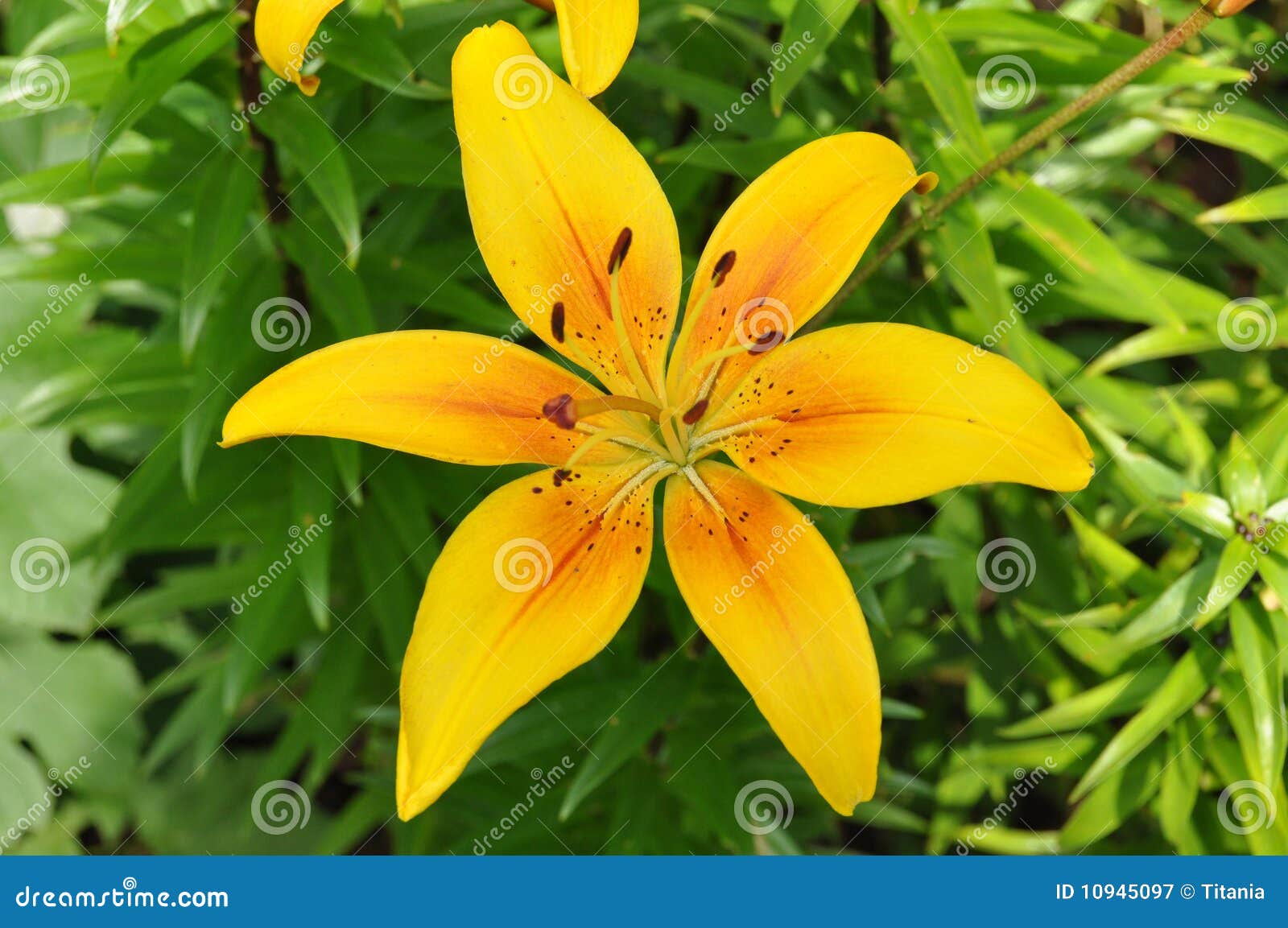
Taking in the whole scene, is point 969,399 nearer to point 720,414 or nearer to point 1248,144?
point 720,414

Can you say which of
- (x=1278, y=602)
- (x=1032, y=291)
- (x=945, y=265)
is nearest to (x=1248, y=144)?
(x=1032, y=291)

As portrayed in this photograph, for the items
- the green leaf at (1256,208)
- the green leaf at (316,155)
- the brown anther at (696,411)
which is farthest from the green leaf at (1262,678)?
the green leaf at (316,155)

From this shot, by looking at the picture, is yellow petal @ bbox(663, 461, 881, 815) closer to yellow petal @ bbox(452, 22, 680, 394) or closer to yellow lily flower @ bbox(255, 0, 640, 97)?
yellow petal @ bbox(452, 22, 680, 394)

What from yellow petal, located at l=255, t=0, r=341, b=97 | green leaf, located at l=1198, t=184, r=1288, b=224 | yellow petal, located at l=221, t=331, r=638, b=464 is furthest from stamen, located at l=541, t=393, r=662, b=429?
green leaf, located at l=1198, t=184, r=1288, b=224

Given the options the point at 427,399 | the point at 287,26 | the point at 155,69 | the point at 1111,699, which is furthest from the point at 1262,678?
the point at 155,69

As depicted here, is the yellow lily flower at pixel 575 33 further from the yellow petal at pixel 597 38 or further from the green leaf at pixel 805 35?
the green leaf at pixel 805 35

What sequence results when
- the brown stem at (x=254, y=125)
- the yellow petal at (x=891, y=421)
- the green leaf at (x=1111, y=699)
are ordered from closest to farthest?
the yellow petal at (x=891, y=421)
the brown stem at (x=254, y=125)
the green leaf at (x=1111, y=699)

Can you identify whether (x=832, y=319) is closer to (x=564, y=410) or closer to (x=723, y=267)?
(x=723, y=267)
